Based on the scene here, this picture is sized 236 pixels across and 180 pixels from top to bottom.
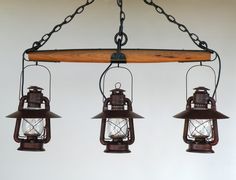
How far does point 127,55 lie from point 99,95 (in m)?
1.20

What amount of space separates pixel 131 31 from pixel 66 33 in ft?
1.29

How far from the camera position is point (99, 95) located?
8.31 ft

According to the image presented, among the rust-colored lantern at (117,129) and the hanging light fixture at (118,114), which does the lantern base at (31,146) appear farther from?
the rust-colored lantern at (117,129)

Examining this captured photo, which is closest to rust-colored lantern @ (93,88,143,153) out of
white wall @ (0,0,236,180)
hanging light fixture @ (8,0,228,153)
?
hanging light fixture @ (8,0,228,153)

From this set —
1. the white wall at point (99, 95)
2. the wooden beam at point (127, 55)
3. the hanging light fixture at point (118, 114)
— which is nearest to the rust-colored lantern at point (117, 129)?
the hanging light fixture at point (118, 114)

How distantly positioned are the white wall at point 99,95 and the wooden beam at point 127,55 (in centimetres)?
105

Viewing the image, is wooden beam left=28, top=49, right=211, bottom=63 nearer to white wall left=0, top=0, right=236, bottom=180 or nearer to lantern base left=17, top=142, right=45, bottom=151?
lantern base left=17, top=142, right=45, bottom=151

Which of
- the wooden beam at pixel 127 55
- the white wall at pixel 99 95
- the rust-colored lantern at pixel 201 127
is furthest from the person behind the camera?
the white wall at pixel 99 95

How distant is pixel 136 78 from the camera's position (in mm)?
2547

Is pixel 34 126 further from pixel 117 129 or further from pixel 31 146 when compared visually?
pixel 117 129

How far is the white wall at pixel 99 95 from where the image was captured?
2.48 m

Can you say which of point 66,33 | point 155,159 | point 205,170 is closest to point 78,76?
point 66,33

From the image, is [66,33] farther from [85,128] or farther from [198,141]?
[198,141]

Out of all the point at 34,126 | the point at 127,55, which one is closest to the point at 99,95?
the point at 34,126
